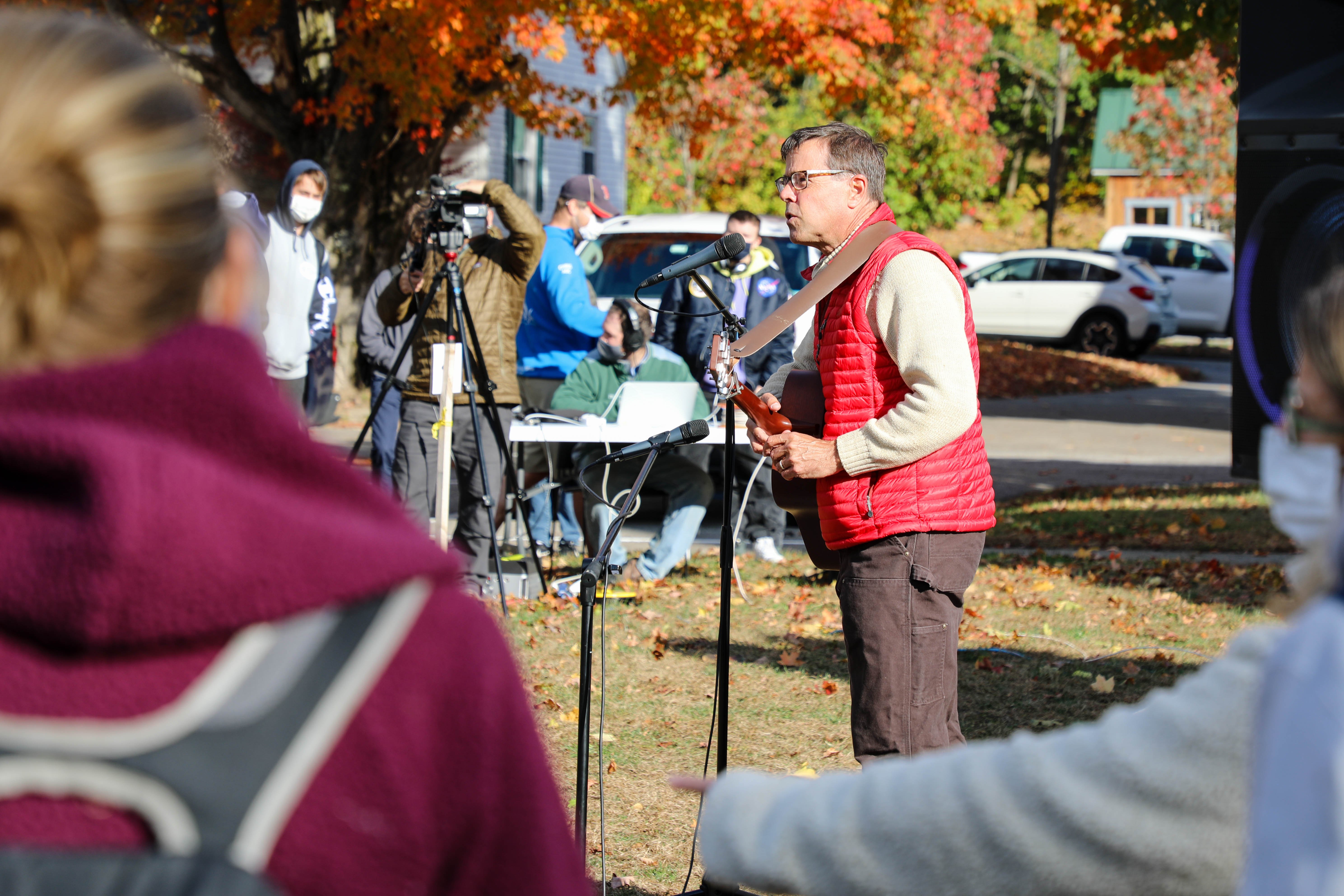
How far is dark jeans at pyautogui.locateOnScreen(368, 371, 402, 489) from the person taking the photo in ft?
26.8

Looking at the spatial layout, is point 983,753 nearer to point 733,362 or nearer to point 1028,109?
point 733,362

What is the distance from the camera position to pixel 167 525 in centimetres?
97

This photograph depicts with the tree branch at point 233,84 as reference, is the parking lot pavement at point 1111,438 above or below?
below

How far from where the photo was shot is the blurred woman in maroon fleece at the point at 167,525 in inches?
38.2

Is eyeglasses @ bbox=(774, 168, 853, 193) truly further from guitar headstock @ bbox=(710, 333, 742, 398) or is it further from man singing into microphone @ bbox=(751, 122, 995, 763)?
guitar headstock @ bbox=(710, 333, 742, 398)

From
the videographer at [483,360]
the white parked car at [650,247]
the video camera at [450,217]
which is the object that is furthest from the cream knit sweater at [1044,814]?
the white parked car at [650,247]

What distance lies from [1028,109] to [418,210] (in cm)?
4700

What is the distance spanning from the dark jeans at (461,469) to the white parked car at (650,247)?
3397mm

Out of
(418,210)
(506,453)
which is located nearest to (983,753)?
(506,453)

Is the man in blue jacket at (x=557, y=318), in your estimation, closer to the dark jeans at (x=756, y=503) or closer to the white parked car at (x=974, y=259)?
the dark jeans at (x=756, y=503)

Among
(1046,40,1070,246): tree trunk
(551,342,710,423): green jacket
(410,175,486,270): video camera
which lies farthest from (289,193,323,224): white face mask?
(1046,40,1070,246): tree trunk

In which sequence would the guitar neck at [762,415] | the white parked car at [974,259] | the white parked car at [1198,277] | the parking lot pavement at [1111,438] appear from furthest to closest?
1. the white parked car at [974,259]
2. the white parked car at [1198,277]
3. the parking lot pavement at [1111,438]
4. the guitar neck at [762,415]

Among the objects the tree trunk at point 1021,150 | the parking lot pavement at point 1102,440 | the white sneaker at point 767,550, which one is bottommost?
the white sneaker at point 767,550

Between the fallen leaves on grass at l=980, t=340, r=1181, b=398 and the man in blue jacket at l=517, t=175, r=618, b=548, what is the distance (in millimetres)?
11205
